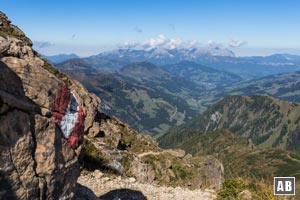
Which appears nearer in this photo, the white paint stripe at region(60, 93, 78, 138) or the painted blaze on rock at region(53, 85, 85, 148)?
the painted blaze on rock at region(53, 85, 85, 148)

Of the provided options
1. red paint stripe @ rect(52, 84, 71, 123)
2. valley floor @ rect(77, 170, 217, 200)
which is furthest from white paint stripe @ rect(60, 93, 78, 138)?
valley floor @ rect(77, 170, 217, 200)

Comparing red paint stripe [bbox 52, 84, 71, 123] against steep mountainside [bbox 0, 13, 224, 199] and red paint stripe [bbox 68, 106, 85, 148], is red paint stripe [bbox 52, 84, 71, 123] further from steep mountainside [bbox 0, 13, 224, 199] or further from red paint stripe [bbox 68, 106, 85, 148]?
red paint stripe [bbox 68, 106, 85, 148]

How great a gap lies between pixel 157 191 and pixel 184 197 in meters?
2.30

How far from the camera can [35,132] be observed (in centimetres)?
1458

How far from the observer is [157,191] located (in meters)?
28.2

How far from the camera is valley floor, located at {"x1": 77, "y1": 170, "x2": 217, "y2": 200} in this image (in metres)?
25.8

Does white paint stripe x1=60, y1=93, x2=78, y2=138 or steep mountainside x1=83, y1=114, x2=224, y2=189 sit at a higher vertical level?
white paint stripe x1=60, y1=93, x2=78, y2=138

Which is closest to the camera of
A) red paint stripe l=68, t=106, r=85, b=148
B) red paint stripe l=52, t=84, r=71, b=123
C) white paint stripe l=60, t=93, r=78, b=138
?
red paint stripe l=52, t=84, r=71, b=123

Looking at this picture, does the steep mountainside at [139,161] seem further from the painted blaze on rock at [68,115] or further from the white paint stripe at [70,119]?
the white paint stripe at [70,119]

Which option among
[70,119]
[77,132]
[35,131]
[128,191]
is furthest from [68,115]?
[128,191]

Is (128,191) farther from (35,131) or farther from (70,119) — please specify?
(35,131)


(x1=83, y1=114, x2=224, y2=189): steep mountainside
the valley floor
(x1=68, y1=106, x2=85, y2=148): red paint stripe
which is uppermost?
(x1=68, y1=106, x2=85, y2=148): red paint stripe

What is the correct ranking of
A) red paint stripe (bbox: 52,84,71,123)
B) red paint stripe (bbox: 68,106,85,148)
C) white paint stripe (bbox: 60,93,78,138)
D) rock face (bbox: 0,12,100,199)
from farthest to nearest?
red paint stripe (bbox: 68,106,85,148) < white paint stripe (bbox: 60,93,78,138) < red paint stripe (bbox: 52,84,71,123) < rock face (bbox: 0,12,100,199)

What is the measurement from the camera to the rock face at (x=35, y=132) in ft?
44.3
